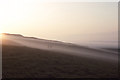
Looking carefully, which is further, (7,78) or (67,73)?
(67,73)

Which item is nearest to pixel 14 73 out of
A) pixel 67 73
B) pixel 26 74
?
pixel 26 74

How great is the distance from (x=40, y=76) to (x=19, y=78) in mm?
1399

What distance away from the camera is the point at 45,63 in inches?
743

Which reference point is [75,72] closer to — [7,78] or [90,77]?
[90,77]

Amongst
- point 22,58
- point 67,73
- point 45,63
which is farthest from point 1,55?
point 67,73

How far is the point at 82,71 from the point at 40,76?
3514mm

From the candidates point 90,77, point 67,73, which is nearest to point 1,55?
point 67,73

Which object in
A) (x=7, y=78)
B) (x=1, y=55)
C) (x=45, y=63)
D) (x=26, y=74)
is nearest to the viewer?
(x=7, y=78)

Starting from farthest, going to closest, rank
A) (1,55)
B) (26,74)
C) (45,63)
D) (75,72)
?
(1,55) < (45,63) < (75,72) < (26,74)

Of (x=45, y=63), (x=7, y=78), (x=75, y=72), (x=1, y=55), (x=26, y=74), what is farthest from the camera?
Answer: (x=1, y=55)

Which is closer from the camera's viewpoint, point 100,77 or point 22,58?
point 100,77

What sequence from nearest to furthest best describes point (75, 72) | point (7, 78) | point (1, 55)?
point (7, 78) → point (75, 72) → point (1, 55)

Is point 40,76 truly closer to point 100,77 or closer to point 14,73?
point 14,73

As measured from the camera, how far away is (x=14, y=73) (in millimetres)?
15711
